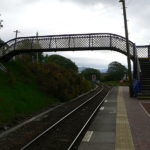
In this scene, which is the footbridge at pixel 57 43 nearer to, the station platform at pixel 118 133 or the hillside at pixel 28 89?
the hillside at pixel 28 89

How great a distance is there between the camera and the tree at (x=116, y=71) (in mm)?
106562

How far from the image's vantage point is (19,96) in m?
20.7

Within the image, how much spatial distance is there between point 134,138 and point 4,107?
23.0ft

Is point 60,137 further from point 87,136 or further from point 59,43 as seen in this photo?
point 59,43

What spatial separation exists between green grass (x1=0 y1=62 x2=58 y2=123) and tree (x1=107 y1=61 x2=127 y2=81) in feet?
257

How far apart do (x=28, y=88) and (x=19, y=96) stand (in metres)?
3.69

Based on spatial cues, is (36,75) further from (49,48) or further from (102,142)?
(102,142)

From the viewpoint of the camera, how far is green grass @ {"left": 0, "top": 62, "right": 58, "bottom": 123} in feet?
55.4

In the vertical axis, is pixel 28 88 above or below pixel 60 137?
above

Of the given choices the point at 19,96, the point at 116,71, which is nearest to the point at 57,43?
the point at 19,96

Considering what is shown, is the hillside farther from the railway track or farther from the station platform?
the station platform

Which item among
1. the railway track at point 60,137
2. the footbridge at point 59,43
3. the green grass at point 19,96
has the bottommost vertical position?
the railway track at point 60,137

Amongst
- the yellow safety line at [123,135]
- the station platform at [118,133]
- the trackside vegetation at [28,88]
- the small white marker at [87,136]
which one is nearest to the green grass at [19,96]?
the trackside vegetation at [28,88]

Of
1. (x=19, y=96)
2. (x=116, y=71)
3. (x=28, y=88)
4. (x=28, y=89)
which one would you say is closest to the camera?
(x=19, y=96)
